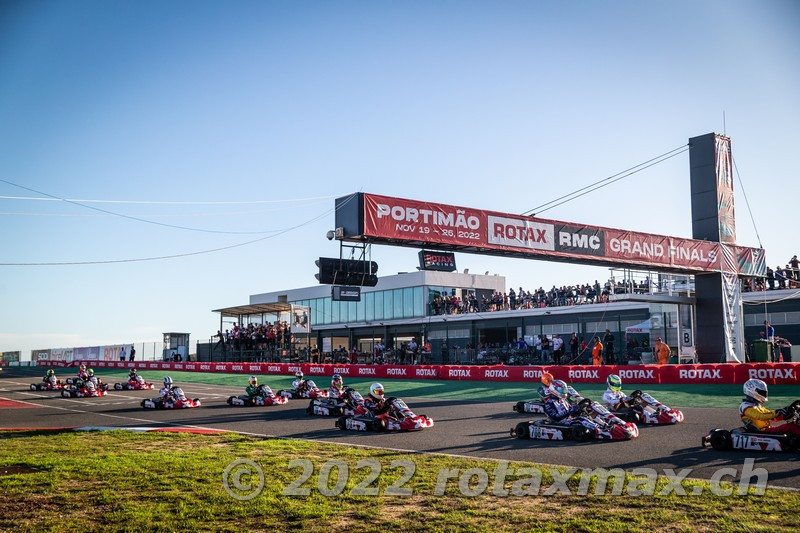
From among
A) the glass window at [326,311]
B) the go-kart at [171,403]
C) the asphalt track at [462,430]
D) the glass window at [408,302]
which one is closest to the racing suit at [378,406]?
the asphalt track at [462,430]

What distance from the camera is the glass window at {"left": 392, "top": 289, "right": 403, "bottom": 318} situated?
193 ft

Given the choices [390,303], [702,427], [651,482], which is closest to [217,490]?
[651,482]

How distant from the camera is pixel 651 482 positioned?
368 inches

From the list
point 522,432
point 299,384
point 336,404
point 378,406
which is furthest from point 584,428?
point 299,384

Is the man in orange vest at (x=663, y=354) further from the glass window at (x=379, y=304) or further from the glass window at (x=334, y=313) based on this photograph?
the glass window at (x=334, y=313)

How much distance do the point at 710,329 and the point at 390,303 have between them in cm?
3371

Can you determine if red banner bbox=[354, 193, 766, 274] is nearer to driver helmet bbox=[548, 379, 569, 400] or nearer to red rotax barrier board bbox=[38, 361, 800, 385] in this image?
red rotax barrier board bbox=[38, 361, 800, 385]

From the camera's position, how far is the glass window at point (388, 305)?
59.2m

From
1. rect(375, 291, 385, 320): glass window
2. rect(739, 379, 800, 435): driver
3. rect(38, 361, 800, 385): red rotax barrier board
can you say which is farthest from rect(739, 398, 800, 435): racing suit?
rect(375, 291, 385, 320): glass window

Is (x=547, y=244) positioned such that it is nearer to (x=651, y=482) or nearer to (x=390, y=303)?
(x=651, y=482)

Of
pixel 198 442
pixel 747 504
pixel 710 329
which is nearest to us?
pixel 747 504

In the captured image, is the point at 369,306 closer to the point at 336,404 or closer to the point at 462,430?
the point at 336,404

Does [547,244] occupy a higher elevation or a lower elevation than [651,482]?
higher

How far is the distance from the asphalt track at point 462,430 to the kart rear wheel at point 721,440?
25cm
